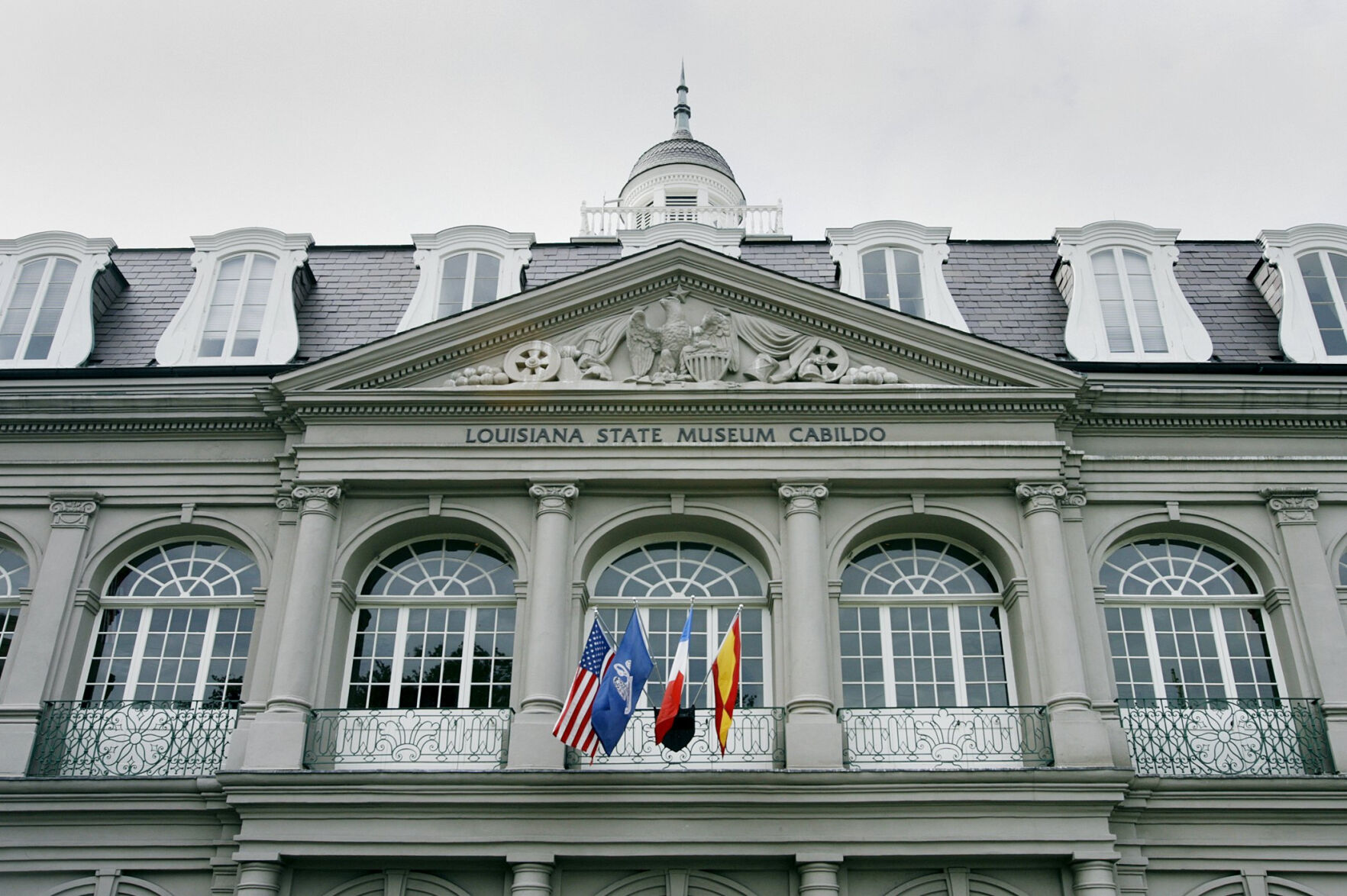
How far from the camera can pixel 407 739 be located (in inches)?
627

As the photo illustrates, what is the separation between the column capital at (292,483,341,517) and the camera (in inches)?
679

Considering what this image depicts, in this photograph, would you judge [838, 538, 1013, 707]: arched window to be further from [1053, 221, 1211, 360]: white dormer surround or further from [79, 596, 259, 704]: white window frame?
[79, 596, 259, 704]: white window frame

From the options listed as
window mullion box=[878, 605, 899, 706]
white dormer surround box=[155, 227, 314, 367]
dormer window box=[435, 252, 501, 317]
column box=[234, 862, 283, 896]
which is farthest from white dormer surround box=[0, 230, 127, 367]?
window mullion box=[878, 605, 899, 706]

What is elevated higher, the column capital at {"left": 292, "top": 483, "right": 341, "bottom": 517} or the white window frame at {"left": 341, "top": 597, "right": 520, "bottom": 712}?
the column capital at {"left": 292, "top": 483, "right": 341, "bottom": 517}

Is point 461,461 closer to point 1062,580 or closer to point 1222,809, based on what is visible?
point 1062,580

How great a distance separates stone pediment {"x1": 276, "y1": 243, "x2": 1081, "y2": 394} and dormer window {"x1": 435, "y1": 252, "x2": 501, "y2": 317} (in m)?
1.57

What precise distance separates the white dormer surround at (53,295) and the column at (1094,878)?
604 inches

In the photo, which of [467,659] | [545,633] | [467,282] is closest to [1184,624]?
[545,633]

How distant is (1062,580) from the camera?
54.2ft

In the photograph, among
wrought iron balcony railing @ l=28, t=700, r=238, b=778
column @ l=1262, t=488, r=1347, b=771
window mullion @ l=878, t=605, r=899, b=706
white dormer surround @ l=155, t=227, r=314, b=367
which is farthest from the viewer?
white dormer surround @ l=155, t=227, r=314, b=367

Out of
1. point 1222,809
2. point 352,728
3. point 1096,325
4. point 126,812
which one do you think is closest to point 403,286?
point 352,728

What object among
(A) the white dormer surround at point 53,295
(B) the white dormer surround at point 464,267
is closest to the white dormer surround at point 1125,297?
(B) the white dormer surround at point 464,267

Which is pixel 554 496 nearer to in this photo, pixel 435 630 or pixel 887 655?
pixel 435 630

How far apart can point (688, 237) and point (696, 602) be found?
6.28 meters
